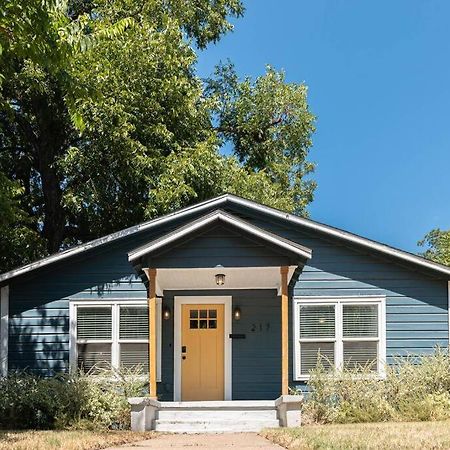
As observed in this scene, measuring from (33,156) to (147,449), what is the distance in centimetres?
1674

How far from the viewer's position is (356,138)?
52.8 metres

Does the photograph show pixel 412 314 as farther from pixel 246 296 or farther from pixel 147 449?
pixel 147 449

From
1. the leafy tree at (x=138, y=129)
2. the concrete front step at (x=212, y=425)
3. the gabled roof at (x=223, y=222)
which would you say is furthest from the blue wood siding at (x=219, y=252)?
the leafy tree at (x=138, y=129)

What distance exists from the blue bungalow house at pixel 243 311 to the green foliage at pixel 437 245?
704 inches

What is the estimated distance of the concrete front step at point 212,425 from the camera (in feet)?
40.7

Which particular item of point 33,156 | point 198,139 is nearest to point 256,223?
point 198,139

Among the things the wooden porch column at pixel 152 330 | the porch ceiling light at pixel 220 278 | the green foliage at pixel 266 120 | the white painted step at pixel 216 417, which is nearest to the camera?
the white painted step at pixel 216 417

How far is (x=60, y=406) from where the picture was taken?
1234 centimetres

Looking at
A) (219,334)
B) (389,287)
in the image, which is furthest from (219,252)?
(389,287)

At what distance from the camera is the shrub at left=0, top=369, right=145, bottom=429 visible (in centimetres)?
1231

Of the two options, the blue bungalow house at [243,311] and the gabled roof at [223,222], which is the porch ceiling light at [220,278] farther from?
the gabled roof at [223,222]

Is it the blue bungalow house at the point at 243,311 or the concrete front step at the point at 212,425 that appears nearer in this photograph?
the concrete front step at the point at 212,425

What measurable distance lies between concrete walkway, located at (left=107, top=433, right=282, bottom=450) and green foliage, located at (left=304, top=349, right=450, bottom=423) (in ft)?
6.09

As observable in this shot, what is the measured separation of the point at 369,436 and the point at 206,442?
2408 millimetres
